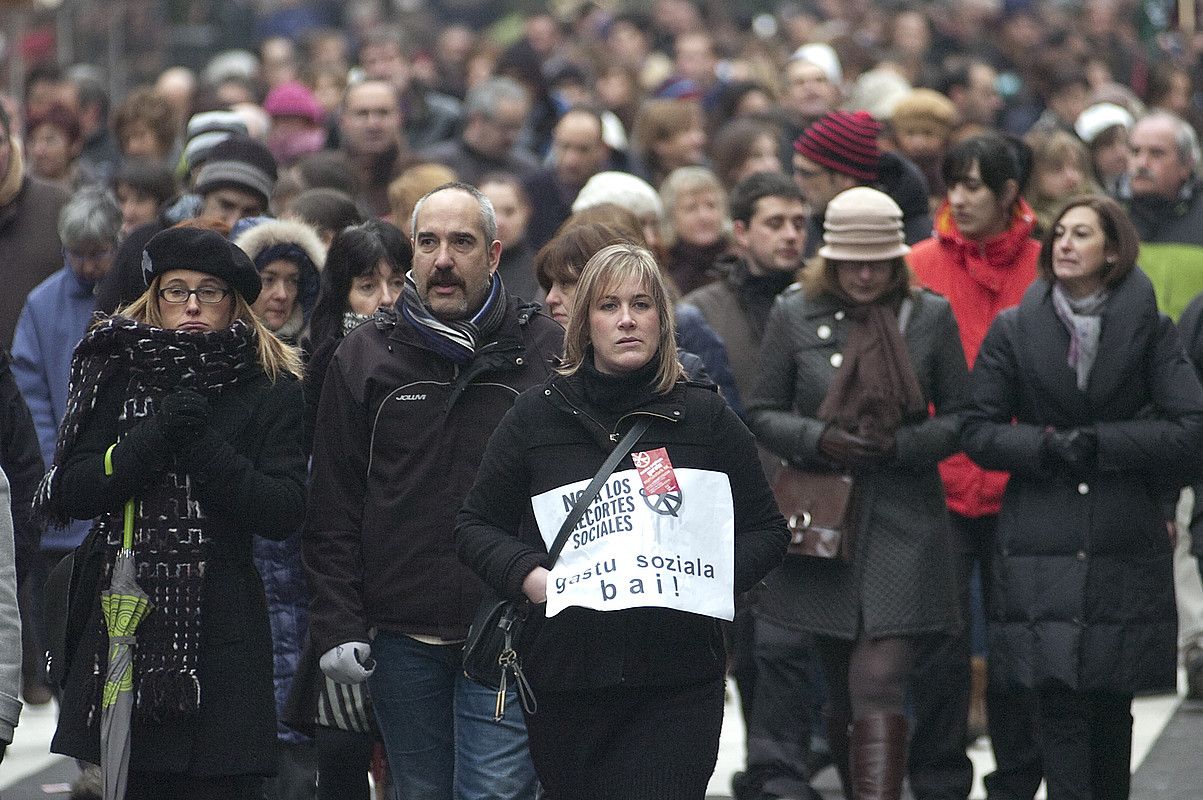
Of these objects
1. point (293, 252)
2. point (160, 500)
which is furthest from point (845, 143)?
point (160, 500)

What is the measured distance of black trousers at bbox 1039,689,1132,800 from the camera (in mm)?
7480

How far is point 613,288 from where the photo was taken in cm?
595

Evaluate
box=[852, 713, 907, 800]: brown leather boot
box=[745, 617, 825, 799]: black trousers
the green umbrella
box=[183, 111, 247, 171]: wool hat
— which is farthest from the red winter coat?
the green umbrella

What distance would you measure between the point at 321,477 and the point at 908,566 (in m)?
2.24

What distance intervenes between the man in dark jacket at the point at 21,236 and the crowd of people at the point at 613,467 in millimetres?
21

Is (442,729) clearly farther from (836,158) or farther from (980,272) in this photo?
(836,158)

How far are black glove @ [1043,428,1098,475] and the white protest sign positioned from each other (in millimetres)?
1941

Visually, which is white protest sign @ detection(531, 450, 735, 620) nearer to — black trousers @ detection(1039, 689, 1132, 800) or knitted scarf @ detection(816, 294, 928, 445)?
knitted scarf @ detection(816, 294, 928, 445)

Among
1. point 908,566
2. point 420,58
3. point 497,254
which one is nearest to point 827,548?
point 908,566

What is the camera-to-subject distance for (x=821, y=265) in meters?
7.98

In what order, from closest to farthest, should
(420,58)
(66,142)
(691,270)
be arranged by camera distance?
(691,270), (66,142), (420,58)

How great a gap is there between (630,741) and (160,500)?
147 cm

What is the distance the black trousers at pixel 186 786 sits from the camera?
6.09m

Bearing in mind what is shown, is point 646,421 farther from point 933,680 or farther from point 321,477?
point 933,680
